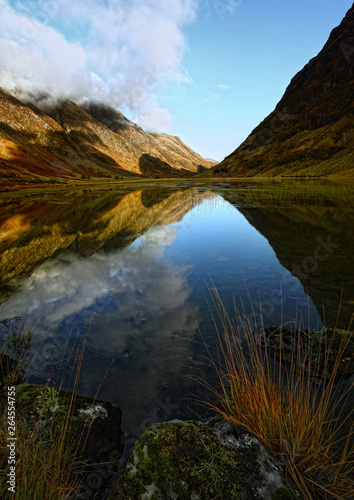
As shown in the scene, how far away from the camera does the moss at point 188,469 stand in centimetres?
280

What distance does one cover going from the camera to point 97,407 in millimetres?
4418

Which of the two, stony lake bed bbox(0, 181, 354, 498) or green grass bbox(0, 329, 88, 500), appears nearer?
green grass bbox(0, 329, 88, 500)

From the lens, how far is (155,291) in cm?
991

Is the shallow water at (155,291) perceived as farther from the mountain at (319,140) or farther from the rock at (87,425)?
the mountain at (319,140)

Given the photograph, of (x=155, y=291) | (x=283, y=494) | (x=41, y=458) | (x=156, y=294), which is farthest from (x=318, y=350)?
(x=155, y=291)

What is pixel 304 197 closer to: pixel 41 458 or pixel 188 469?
pixel 188 469

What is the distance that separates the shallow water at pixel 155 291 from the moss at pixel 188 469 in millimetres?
1340

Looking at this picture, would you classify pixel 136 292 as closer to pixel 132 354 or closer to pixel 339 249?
pixel 132 354

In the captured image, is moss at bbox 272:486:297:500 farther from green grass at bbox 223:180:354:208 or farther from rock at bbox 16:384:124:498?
green grass at bbox 223:180:354:208

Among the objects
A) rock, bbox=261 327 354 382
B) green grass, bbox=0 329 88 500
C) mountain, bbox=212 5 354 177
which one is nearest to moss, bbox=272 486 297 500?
green grass, bbox=0 329 88 500

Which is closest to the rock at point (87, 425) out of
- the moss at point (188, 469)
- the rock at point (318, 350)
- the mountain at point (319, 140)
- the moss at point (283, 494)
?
the moss at point (188, 469)

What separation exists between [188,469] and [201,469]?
15 cm

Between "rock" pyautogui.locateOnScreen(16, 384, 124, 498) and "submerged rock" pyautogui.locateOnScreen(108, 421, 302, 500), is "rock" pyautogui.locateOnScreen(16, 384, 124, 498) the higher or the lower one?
the lower one

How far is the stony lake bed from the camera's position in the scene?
559 cm
